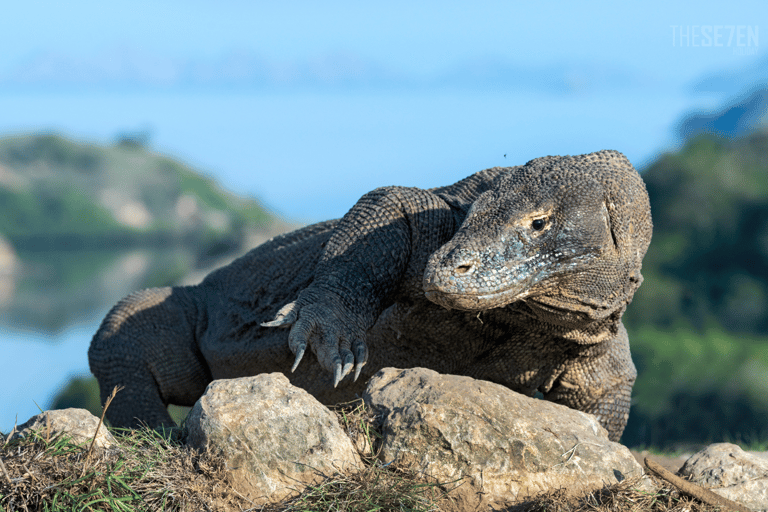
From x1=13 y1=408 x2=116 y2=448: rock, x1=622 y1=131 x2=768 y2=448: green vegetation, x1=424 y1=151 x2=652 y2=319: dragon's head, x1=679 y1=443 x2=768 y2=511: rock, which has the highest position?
x1=424 y1=151 x2=652 y2=319: dragon's head

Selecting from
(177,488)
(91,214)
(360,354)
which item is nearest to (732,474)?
(360,354)

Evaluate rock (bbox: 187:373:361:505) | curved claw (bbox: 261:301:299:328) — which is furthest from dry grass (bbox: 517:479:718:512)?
curved claw (bbox: 261:301:299:328)

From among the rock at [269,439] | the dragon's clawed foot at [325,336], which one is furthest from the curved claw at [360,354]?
the rock at [269,439]

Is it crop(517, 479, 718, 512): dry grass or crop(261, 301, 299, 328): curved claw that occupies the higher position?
crop(261, 301, 299, 328): curved claw

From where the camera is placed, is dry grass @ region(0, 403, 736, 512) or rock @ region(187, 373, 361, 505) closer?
dry grass @ region(0, 403, 736, 512)

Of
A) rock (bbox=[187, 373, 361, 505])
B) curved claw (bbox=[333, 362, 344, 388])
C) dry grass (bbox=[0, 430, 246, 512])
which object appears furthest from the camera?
curved claw (bbox=[333, 362, 344, 388])

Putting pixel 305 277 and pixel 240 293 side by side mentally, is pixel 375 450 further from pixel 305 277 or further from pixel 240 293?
pixel 240 293

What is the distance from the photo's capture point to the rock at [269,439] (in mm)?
3562

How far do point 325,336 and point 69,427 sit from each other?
1.37m

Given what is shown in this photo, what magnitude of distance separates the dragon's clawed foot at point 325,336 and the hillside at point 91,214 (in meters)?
45.6

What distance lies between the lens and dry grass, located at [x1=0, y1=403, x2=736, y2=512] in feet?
11.1

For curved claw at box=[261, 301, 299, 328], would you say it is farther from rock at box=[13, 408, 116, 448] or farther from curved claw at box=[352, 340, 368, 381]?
rock at box=[13, 408, 116, 448]

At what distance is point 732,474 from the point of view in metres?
3.96

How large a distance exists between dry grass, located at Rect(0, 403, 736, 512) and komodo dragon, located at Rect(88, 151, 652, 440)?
0.75m
